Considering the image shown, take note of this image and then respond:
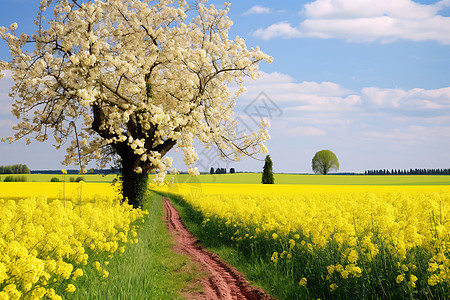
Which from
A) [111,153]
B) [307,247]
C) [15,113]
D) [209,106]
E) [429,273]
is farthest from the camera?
[111,153]

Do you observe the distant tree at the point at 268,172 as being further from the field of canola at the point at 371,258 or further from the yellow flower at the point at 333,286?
the yellow flower at the point at 333,286

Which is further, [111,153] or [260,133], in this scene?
[111,153]

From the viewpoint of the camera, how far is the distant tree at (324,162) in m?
108

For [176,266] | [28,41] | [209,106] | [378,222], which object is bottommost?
[176,266]

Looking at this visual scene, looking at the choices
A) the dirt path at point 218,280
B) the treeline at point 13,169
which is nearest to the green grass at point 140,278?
the dirt path at point 218,280

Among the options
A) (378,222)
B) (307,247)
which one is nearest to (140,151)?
(307,247)

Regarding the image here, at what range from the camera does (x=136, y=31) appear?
18.5 m

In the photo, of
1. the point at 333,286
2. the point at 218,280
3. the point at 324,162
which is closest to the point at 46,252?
the point at 218,280

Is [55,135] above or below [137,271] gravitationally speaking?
above

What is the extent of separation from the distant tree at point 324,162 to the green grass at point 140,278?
99797mm

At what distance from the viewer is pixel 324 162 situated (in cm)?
10875

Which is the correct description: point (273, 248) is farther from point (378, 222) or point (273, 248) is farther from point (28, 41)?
point (28, 41)

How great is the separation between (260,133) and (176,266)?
863cm

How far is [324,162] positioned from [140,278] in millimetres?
105820
